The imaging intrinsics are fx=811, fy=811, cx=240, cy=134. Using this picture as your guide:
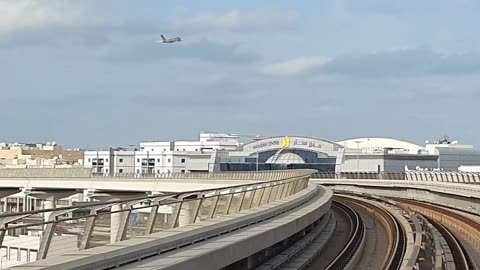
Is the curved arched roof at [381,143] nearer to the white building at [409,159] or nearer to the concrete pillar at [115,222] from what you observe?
the white building at [409,159]

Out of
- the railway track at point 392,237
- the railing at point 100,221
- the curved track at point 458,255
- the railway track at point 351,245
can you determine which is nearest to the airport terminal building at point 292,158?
the railway track at point 392,237

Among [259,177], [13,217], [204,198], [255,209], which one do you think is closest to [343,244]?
[255,209]

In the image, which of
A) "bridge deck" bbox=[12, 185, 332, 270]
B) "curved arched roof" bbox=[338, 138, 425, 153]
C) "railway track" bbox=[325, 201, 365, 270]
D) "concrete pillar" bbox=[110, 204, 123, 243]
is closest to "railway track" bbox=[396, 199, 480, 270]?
"railway track" bbox=[325, 201, 365, 270]

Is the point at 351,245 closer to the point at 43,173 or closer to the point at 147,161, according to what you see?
the point at 43,173

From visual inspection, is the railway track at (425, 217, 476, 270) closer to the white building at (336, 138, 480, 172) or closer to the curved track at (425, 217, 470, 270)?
the curved track at (425, 217, 470, 270)

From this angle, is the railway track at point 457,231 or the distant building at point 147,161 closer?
the railway track at point 457,231

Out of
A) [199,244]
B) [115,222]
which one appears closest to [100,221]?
[115,222]
